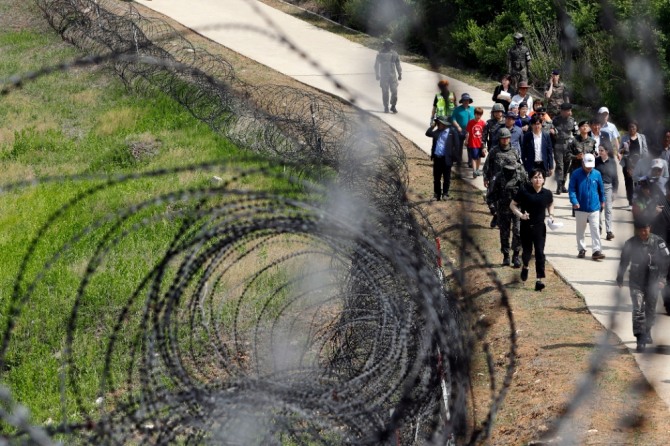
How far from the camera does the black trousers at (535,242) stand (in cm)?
1220

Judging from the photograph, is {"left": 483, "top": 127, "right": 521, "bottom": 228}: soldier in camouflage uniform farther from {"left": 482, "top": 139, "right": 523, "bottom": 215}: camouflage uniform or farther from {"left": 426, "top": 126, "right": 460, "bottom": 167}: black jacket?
{"left": 426, "top": 126, "right": 460, "bottom": 167}: black jacket

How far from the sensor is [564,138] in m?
15.3

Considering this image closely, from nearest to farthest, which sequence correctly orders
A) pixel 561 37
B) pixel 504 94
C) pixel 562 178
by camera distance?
pixel 562 178
pixel 504 94
pixel 561 37

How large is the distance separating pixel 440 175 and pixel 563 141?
5.85 feet

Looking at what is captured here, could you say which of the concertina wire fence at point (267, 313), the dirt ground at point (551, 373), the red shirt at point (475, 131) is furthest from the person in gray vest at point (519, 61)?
the dirt ground at point (551, 373)

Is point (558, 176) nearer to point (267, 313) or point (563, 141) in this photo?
point (563, 141)

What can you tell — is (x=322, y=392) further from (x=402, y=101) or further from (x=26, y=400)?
(x=402, y=101)

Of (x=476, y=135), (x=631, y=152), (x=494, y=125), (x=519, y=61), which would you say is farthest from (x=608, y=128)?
(x=519, y=61)

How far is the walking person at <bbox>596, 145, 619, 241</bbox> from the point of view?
46.0 feet

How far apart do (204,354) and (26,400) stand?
1.87 meters

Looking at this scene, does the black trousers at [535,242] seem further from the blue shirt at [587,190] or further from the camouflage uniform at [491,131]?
the camouflage uniform at [491,131]

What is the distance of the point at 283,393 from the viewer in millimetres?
6062

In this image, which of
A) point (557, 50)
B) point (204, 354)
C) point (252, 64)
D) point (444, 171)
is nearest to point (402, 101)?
point (557, 50)

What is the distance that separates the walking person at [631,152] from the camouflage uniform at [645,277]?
436 centimetres
